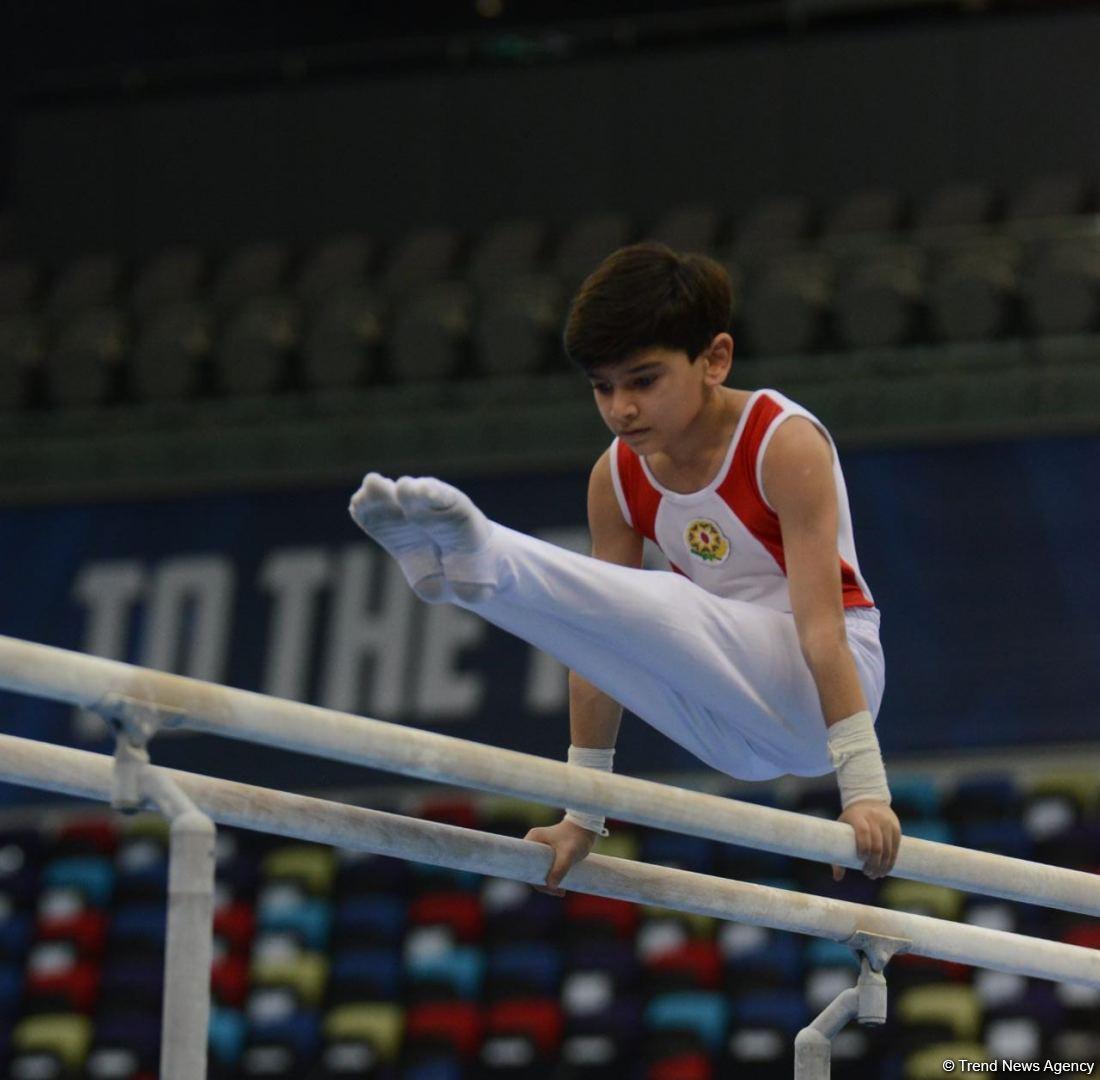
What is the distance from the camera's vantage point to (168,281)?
11273mm

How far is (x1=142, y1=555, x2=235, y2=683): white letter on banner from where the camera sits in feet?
31.2

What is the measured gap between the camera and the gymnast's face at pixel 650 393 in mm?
3426

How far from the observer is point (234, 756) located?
9336mm

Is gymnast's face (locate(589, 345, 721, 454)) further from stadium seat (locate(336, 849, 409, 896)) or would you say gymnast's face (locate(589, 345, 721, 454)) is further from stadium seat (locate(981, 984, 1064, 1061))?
stadium seat (locate(336, 849, 409, 896))

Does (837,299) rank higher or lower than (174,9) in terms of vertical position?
lower

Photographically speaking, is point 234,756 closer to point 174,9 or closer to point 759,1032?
point 759,1032

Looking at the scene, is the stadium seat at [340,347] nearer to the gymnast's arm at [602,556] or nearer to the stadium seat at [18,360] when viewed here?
the stadium seat at [18,360]

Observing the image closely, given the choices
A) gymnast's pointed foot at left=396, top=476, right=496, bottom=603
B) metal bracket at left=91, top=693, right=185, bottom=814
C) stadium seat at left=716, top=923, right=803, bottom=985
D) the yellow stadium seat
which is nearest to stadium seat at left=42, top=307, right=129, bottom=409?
stadium seat at left=716, top=923, right=803, bottom=985

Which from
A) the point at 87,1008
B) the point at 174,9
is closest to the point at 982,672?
the point at 87,1008

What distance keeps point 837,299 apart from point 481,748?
282 inches

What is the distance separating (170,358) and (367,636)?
205 cm

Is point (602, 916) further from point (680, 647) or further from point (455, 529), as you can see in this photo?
point (455, 529)

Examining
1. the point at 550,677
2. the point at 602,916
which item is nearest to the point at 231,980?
→ the point at 602,916

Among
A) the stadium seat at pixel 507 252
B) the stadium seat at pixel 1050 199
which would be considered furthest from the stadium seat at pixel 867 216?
the stadium seat at pixel 507 252
